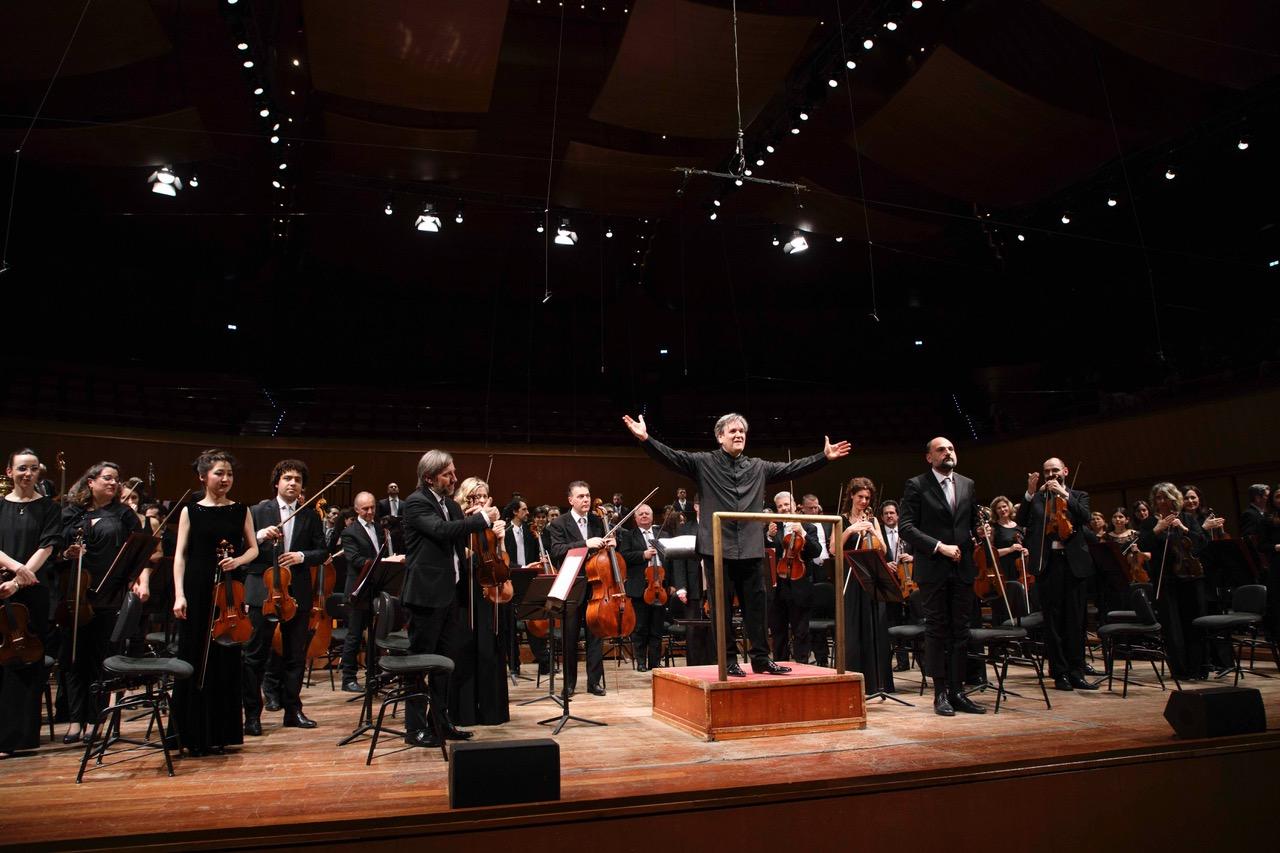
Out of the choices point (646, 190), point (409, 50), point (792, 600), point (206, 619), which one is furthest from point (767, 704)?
point (646, 190)

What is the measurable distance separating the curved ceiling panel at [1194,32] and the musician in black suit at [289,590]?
857cm

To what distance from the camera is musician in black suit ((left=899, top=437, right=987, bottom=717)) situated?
496 centimetres

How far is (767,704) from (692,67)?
7.63m

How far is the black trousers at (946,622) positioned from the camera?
4965 mm

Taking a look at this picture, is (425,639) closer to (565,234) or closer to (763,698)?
(763,698)

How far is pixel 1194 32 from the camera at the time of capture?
342 inches

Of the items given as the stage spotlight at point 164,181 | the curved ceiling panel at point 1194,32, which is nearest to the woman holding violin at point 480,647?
the curved ceiling panel at point 1194,32

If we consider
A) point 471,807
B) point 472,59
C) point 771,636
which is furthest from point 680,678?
point 472,59

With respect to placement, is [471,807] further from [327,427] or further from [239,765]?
[327,427]

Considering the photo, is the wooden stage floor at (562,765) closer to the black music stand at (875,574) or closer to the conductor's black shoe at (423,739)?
the conductor's black shoe at (423,739)

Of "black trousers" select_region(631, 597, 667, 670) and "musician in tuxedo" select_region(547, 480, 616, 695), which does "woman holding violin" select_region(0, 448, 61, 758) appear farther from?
"black trousers" select_region(631, 597, 667, 670)

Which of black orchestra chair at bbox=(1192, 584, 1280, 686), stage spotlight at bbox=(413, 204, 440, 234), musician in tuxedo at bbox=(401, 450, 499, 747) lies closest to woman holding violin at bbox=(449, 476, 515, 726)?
musician in tuxedo at bbox=(401, 450, 499, 747)

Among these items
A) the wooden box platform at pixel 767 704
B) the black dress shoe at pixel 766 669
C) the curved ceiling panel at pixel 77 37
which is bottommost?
the wooden box platform at pixel 767 704

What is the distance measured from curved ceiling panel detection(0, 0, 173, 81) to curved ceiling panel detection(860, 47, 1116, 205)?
833cm
